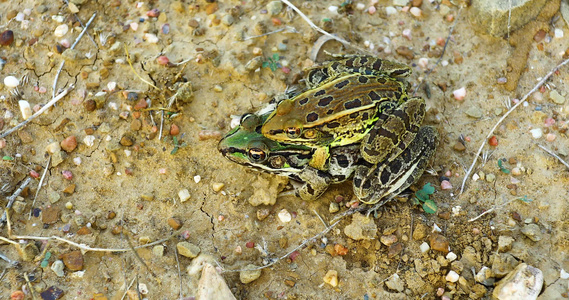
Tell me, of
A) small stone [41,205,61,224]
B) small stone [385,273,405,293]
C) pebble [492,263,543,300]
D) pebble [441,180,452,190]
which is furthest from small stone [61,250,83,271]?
pebble [492,263,543,300]

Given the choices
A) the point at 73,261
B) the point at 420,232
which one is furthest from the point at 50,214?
the point at 420,232

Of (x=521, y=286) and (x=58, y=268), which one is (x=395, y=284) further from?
(x=58, y=268)

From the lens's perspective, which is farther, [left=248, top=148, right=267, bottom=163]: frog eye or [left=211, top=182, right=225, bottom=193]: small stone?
[left=211, top=182, right=225, bottom=193]: small stone

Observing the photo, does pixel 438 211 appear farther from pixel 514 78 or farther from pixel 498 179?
pixel 514 78

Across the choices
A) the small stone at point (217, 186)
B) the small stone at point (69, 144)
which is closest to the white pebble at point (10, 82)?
the small stone at point (69, 144)

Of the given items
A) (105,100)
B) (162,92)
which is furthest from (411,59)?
(105,100)

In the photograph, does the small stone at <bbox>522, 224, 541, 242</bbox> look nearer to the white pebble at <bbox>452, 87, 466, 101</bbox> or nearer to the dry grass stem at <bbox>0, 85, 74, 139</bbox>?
the white pebble at <bbox>452, 87, 466, 101</bbox>

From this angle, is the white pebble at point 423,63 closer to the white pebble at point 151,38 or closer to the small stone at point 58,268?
the white pebble at point 151,38
